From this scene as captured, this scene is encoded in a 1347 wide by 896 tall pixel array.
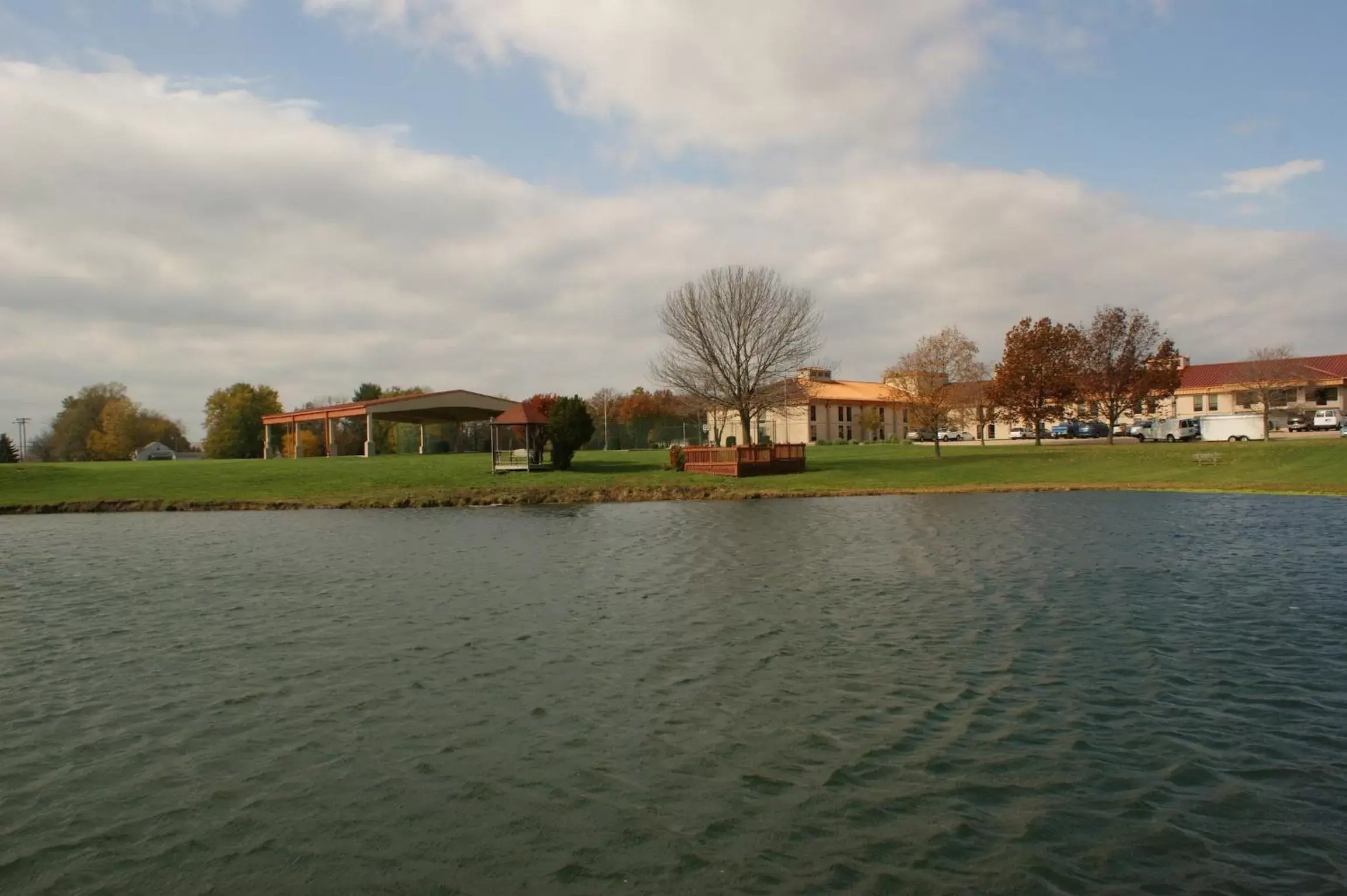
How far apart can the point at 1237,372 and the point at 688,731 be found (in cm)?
8831

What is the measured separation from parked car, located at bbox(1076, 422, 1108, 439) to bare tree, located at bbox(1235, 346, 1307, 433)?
1092 cm

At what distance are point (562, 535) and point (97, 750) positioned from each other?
57.1ft

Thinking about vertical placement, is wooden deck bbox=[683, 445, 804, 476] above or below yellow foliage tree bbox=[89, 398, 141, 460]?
below

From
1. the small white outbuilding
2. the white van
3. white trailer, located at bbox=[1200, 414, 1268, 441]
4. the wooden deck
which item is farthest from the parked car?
the small white outbuilding

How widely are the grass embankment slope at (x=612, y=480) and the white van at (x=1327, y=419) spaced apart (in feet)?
73.3

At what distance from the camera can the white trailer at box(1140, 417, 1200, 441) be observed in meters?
67.1

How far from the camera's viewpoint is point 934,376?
55844 millimetres

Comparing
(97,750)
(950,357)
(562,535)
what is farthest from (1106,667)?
(950,357)

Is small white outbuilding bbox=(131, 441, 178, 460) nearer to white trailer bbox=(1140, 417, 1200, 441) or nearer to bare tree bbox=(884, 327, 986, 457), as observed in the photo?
bare tree bbox=(884, 327, 986, 457)

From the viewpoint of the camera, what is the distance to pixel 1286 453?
144ft

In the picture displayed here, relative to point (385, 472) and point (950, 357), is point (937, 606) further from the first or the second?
point (950, 357)

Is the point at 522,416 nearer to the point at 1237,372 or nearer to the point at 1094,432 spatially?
the point at 1094,432

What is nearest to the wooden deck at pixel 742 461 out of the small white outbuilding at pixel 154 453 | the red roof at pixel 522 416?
the red roof at pixel 522 416

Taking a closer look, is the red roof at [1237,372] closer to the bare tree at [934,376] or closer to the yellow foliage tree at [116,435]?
the bare tree at [934,376]
